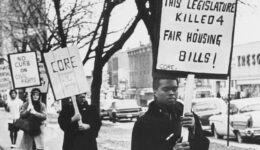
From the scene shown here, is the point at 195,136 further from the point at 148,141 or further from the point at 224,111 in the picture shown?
the point at 224,111

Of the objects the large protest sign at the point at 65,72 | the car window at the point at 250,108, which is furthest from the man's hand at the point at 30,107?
the car window at the point at 250,108

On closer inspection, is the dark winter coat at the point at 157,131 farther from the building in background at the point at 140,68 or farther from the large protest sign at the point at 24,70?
the building in background at the point at 140,68

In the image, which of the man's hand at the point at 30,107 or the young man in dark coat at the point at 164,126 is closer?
the young man in dark coat at the point at 164,126

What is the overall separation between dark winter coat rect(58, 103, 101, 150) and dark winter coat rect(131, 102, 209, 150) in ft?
12.9

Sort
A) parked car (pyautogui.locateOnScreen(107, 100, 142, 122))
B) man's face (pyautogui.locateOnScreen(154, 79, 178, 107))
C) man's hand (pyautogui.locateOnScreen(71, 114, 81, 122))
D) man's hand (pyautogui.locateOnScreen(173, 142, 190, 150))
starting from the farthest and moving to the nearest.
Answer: parked car (pyautogui.locateOnScreen(107, 100, 142, 122)), man's hand (pyautogui.locateOnScreen(71, 114, 81, 122)), man's face (pyautogui.locateOnScreen(154, 79, 178, 107)), man's hand (pyautogui.locateOnScreen(173, 142, 190, 150))

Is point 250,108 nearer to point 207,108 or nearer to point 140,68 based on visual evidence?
point 207,108

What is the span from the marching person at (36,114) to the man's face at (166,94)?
7.57m

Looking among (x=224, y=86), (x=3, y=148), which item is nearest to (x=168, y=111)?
(x=3, y=148)

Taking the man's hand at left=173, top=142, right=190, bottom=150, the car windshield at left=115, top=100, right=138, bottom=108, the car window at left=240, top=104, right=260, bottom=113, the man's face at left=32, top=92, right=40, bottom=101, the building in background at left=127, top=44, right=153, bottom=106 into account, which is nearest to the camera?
the man's hand at left=173, top=142, right=190, bottom=150

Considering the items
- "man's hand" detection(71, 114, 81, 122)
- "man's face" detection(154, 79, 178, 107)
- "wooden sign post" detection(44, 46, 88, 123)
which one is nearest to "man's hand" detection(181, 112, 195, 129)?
"man's face" detection(154, 79, 178, 107)

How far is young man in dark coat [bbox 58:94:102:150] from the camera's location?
8734 mm

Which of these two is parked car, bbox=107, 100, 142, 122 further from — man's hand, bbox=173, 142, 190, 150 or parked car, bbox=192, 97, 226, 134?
man's hand, bbox=173, 142, 190, 150

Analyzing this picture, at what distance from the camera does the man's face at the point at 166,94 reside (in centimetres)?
490

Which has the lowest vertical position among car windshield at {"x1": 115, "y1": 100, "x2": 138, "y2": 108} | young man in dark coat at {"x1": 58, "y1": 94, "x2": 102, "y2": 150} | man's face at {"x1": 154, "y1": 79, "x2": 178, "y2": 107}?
car windshield at {"x1": 115, "y1": 100, "x2": 138, "y2": 108}
